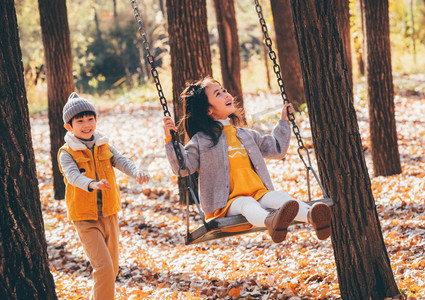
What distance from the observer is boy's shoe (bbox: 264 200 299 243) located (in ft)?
10.9

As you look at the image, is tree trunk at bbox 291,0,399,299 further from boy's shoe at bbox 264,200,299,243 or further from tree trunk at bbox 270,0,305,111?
tree trunk at bbox 270,0,305,111

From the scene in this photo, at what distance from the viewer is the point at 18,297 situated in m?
3.01

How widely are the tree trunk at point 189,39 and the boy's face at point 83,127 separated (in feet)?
10.6

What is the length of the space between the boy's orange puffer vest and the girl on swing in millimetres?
532

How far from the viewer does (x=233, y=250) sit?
630 centimetres

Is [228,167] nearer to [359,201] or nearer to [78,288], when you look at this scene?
[359,201]

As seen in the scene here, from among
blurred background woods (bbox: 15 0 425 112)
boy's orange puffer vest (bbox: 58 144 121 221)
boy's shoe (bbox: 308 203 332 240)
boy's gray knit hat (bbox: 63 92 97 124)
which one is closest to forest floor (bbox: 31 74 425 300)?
boy's shoe (bbox: 308 203 332 240)

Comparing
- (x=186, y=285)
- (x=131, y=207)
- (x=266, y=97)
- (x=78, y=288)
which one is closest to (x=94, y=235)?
(x=186, y=285)

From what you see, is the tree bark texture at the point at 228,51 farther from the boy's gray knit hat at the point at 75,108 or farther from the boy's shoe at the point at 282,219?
the boy's shoe at the point at 282,219

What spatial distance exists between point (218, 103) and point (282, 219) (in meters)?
1.30

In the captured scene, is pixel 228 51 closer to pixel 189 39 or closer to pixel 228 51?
pixel 228 51

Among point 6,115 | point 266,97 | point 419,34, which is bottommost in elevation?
point 6,115

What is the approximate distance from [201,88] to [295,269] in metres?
2.19

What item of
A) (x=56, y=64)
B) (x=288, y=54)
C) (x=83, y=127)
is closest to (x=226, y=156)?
(x=83, y=127)
